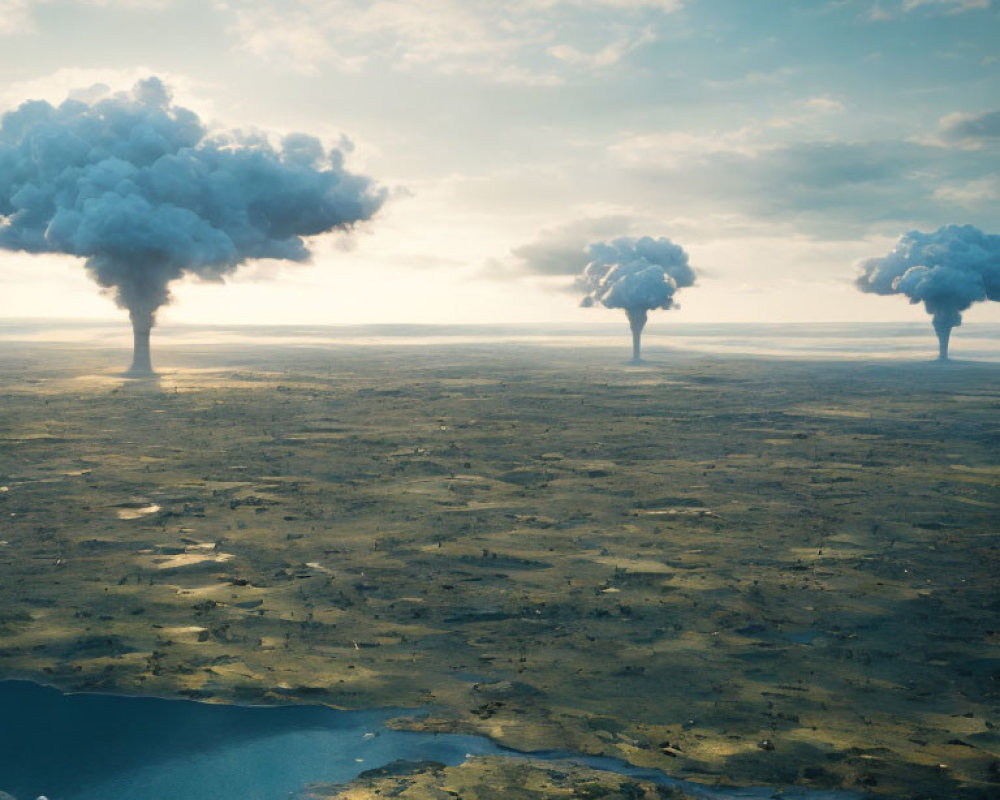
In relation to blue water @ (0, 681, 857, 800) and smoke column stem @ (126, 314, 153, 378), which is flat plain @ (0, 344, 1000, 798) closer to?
blue water @ (0, 681, 857, 800)

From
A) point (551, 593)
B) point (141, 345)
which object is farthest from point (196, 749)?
point (141, 345)

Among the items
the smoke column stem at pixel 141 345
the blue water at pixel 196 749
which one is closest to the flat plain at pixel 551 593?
the blue water at pixel 196 749

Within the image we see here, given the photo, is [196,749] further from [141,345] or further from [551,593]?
[141,345]

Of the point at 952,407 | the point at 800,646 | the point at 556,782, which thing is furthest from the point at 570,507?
the point at 952,407

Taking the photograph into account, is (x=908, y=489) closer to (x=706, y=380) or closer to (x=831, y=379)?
(x=706, y=380)

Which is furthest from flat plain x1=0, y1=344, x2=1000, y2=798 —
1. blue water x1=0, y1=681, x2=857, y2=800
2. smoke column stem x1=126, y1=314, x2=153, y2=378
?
smoke column stem x1=126, y1=314, x2=153, y2=378

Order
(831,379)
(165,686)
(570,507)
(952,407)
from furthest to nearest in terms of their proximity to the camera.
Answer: (831,379), (952,407), (570,507), (165,686)
